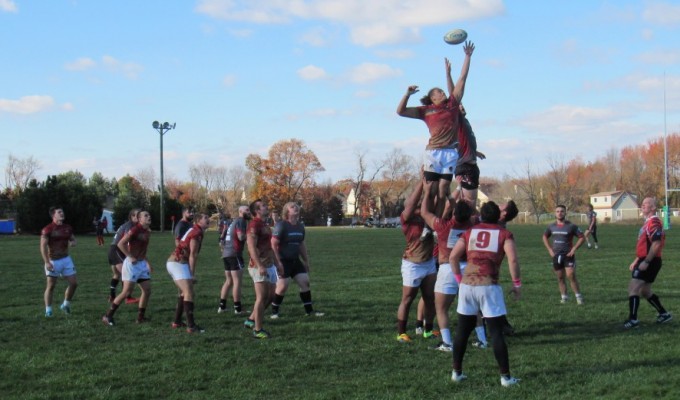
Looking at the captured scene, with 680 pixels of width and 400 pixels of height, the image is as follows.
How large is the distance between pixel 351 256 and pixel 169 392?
19.8 metres

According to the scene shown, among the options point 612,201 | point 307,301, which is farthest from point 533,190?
point 307,301

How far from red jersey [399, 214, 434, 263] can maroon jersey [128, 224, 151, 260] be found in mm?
4582

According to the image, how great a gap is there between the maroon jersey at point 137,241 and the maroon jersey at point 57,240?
67.1 inches

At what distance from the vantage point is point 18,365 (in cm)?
782

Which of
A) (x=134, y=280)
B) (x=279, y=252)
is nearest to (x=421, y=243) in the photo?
(x=279, y=252)

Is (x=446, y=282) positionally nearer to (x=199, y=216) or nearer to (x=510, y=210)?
(x=510, y=210)

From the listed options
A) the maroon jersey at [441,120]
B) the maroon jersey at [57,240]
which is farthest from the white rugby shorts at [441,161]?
the maroon jersey at [57,240]

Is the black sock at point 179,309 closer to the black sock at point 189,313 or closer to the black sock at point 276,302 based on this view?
the black sock at point 189,313

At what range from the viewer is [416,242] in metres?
8.92

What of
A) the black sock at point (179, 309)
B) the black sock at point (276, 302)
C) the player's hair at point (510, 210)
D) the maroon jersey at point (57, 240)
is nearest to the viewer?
the player's hair at point (510, 210)

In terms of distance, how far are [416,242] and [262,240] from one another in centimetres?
245

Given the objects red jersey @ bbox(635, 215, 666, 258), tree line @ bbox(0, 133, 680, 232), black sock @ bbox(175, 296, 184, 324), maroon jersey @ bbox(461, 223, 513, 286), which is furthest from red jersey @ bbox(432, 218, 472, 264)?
tree line @ bbox(0, 133, 680, 232)

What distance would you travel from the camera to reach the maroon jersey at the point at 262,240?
9847 millimetres

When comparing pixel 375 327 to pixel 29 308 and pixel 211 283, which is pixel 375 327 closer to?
pixel 29 308
